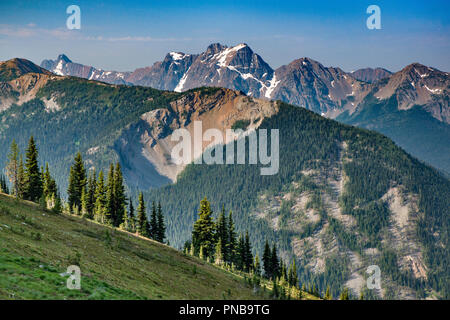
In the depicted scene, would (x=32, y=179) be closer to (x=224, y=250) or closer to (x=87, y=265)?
(x=224, y=250)

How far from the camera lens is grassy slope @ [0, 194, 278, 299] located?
111 feet

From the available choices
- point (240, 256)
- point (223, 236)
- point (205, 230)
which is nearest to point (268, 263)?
point (240, 256)

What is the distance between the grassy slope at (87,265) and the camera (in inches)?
1328

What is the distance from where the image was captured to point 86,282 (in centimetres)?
3703

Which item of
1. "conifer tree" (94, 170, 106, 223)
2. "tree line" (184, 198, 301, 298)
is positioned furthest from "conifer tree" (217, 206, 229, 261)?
"conifer tree" (94, 170, 106, 223)

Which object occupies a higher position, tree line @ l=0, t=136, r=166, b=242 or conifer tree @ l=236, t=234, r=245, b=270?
tree line @ l=0, t=136, r=166, b=242

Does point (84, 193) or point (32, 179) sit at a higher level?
point (32, 179)

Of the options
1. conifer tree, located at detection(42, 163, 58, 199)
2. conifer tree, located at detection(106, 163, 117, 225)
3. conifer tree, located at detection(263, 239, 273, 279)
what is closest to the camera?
conifer tree, located at detection(42, 163, 58, 199)

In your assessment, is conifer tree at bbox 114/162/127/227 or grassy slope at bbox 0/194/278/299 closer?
grassy slope at bbox 0/194/278/299

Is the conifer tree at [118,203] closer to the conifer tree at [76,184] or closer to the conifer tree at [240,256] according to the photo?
the conifer tree at [76,184]

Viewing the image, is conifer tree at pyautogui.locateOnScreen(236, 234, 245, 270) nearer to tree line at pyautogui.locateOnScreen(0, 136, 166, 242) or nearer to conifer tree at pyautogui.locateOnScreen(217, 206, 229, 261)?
conifer tree at pyautogui.locateOnScreen(217, 206, 229, 261)

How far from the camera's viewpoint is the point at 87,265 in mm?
42781
